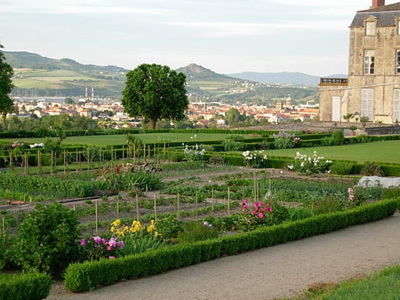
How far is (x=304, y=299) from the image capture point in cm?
889

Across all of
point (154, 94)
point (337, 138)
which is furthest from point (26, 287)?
point (154, 94)

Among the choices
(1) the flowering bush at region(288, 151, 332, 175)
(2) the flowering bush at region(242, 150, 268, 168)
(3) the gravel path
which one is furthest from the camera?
(2) the flowering bush at region(242, 150, 268, 168)

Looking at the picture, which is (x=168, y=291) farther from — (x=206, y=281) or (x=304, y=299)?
(x=304, y=299)

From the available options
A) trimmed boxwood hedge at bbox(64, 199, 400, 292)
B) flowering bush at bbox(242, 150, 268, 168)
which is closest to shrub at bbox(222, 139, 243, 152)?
flowering bush at bbox(242, 150, 268, 168)

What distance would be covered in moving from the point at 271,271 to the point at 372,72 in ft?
143

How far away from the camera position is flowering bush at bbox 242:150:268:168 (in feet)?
84.3

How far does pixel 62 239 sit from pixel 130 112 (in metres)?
43.8

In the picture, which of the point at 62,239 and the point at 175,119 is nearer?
the point at 62,239

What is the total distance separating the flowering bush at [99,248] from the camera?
1015 centimetres

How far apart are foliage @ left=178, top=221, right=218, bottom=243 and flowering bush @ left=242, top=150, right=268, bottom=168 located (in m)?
13.5

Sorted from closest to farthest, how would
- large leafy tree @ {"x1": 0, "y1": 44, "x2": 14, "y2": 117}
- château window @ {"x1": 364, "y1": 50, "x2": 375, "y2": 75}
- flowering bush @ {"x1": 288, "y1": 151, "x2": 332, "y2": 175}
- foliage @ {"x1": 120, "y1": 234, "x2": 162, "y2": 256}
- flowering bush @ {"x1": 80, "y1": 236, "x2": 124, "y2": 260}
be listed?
flowering bush @ {"x1": 80, "y1": 236, "x2": 124, "y2": 260}, foliage @ {"x1": 120, "y1": 234, "x2": 162, "y2": 256}, flowering bush @ {"x1": 288, "y1": 151, "x2": 332, "y2": 175}, large leafy tree @ {"x1": 0, "y1": 44, "x2": 14, "y2": 117}, château window @ {"x1": 364, "y1": 50, "x2": 375, "y2": 75}

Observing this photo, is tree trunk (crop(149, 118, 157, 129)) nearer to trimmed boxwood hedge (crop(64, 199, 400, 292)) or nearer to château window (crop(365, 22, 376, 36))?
château window (crop(365, 22, 376, 36))

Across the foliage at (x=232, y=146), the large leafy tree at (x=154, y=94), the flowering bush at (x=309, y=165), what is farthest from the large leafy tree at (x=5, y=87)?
the flowering bush at (x=309, y=165)

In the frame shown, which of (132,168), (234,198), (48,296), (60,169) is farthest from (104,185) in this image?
(48,296)
